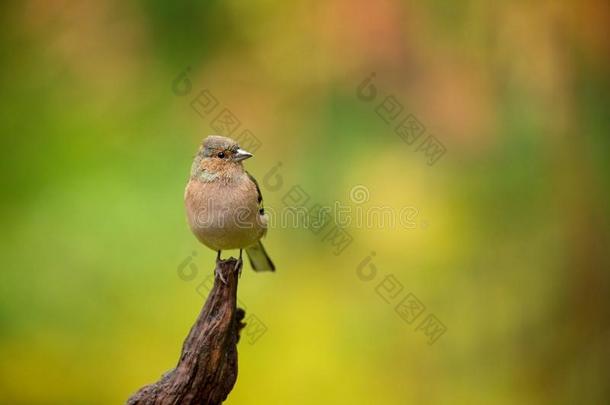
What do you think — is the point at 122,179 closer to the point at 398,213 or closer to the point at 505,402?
the point at 398,213

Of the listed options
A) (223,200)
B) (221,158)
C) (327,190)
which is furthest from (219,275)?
(327,190)

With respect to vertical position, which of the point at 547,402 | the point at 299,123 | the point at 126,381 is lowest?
the point at 547,402

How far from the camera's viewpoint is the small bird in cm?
287

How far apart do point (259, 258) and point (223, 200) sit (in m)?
0.54

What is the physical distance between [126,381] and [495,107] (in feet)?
8.42

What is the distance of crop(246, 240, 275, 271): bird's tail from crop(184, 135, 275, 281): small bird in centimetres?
26

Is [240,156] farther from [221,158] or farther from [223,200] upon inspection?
[223,200]

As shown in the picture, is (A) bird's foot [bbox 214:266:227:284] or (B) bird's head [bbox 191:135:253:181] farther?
(B) bird's head [bbox 191:135:253:181]

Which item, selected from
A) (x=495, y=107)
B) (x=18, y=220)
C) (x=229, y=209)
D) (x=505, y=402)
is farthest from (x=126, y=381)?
(x=495, y=107)

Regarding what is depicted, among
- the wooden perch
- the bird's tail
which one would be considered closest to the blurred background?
the bird's tail

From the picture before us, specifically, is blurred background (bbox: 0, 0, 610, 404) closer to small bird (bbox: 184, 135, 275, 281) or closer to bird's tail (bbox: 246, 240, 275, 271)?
bird's tail (bbox: 246, 240, 275, 271)

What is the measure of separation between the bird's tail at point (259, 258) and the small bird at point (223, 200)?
256 mm

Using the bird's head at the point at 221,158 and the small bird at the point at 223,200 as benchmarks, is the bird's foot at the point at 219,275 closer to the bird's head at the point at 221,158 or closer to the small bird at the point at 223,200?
the small bird at the point at 223,200

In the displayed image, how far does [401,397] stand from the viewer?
13.0 feet
